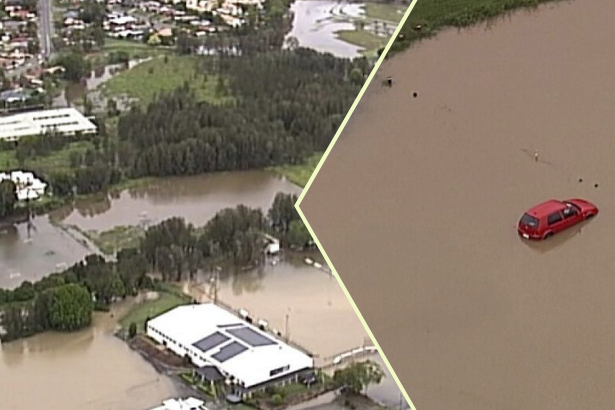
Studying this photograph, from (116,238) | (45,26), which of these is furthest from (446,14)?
(45,26)

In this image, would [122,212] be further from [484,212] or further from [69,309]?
[484,212]

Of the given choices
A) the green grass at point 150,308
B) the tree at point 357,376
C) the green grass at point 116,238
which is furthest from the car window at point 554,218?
the green grass at point 116,238

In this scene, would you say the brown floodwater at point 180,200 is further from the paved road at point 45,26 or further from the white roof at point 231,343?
the paved road at point 45,26

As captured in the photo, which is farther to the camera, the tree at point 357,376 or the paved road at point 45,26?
the paved road at point 45,26

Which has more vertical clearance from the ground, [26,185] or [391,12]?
[391,12]

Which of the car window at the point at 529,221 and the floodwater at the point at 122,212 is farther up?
the car window at the point at 529,221

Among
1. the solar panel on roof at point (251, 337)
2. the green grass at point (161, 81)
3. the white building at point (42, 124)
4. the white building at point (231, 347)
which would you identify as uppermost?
the green grass at point (161, 81)

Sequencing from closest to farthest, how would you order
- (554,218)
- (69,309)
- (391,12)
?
(554,218) → (391,12) → (69,309)
